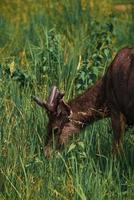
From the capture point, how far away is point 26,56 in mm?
10070

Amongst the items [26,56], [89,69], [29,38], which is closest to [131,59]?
[89,69]

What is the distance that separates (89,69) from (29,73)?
2.10 feet

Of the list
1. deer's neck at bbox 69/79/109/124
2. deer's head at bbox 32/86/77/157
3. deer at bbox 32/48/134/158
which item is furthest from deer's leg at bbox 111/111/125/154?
deer's head at bbox 32/86/77/157

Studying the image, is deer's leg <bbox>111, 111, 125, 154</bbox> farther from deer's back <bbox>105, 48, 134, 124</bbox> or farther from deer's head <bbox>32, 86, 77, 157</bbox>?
deer's head <bbox>32, 86, 77, 157</bbox>

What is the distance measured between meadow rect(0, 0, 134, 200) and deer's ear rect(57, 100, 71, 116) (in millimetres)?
172

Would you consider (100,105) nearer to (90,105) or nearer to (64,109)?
(90,105)

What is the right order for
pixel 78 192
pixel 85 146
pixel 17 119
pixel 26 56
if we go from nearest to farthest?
pixel 78 192 < pixel 85 146 < pixel 17 119 < pixel 26 56

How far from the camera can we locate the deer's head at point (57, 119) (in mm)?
8102

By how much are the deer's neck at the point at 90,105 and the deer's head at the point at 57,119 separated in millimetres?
87

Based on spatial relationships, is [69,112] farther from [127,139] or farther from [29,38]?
[29,38]

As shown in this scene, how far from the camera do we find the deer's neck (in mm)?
8258

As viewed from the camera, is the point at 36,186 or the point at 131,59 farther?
the point at 131,59

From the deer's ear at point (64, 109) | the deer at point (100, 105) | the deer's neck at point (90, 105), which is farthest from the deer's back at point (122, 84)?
the deer's ear at point (64, 109)

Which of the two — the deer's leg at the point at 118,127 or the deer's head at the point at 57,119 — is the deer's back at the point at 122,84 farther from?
the deer's head at the point at 57,119
